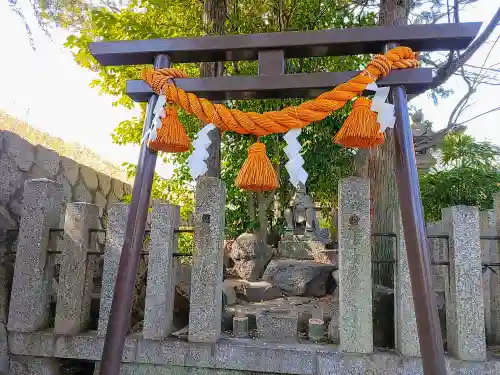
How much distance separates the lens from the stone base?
7.29 m

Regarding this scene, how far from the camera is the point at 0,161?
10.5 ft

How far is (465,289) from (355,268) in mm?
749

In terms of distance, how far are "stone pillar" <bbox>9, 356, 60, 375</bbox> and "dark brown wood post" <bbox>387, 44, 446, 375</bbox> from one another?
103 inches

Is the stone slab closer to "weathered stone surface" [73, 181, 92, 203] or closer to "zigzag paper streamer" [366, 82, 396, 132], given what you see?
"zigzag paper streamer" [366, 82, 396, 132]

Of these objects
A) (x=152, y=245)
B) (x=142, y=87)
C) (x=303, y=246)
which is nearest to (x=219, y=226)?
Result: (x=152, y=245)

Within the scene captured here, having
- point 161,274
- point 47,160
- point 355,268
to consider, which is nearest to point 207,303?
point 161,274

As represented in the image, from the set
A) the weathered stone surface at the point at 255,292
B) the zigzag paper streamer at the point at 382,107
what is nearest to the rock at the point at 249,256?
the weathered stone surface at the point at 255,292

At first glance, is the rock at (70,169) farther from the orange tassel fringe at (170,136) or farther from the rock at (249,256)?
the rock at (249,256)

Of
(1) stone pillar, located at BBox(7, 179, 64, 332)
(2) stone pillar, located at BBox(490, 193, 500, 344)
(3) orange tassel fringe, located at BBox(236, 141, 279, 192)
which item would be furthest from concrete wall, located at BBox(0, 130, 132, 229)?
(2) stone pillar, located at BBox(490, 193, 500, 344)

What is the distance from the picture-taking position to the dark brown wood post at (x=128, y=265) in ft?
6.79

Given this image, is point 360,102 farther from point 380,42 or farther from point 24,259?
point 24,259

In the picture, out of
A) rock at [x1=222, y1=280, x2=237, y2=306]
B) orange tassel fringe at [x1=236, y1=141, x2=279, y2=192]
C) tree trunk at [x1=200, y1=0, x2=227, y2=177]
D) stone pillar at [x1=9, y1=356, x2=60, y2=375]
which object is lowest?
stone pillar at [x1=9, y1=356, x2=60, y2=375]

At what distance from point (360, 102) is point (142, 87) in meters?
1.34

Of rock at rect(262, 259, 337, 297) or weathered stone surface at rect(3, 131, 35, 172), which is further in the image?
rock at rect(262, 259, 337, 297)
